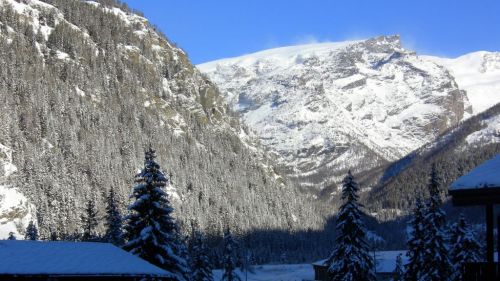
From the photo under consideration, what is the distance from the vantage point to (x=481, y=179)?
14.8 m

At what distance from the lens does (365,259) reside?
1687 inches

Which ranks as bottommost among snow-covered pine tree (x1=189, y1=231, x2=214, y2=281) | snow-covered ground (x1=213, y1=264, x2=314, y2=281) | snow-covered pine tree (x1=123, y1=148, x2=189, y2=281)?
snow-covered ground (x1=213, y1=264, x2=314, y2=281)

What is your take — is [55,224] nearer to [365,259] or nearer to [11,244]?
[365,259]

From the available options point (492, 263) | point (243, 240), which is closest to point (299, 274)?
point (243, 240)

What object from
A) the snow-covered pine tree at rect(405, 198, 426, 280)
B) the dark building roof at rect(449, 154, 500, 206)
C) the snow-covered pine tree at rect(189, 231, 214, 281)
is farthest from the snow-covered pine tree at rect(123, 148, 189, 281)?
the snow-covered pine tree at rect(189, 231, 214, 281)

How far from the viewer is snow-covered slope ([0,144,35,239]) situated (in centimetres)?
12512

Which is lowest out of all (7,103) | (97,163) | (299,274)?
(299,274)

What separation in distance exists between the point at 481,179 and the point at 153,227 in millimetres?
22837

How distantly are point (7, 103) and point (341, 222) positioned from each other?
464ft

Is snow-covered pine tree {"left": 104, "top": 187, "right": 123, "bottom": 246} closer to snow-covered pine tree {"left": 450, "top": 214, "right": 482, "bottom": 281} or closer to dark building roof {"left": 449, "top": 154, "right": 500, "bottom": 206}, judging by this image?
snow-covered pine tree {"left": 450, "top": 214, "right": 482, "bottom": 281}

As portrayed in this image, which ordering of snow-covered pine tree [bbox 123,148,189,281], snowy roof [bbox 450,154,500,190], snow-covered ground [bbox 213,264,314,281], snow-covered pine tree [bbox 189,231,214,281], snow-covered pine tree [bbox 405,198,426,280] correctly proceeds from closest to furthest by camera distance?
snowy roof [bbox 450,154,500,190], snow-covered pine tree [bbox 123,148,189,281], snow-covered pine tree [bbox 405,198,426,280], snow-covered pine tree [bbox 189,231,214,281], snow-covered ground [bbox 213,264,314,281]

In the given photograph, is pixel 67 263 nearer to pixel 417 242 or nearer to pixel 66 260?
pixel 66 260

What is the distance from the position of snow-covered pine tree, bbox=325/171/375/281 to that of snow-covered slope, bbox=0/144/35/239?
9080cm

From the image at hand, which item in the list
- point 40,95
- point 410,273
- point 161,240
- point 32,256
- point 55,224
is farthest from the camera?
point 40,95
